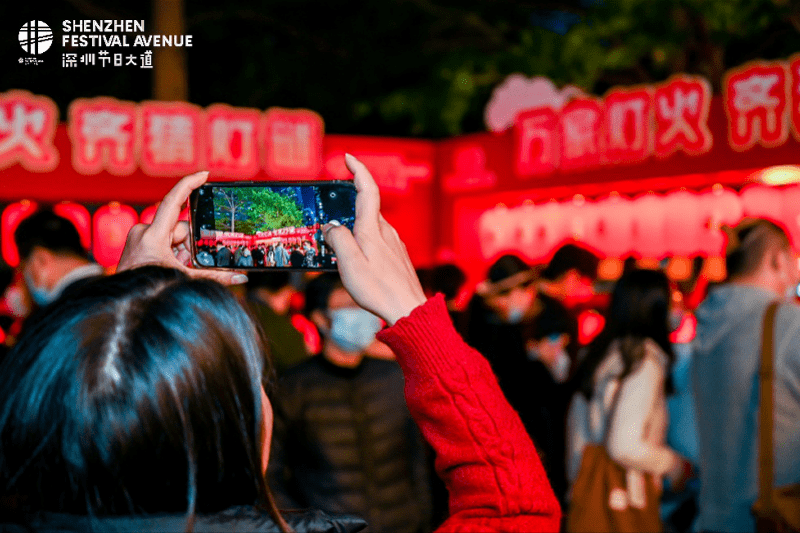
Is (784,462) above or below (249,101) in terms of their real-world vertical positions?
below

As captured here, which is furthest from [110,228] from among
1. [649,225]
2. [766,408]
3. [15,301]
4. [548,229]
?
[766,408]

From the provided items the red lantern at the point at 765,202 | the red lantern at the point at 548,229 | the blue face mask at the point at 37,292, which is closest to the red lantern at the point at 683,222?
the red lantern at the point at 765,202

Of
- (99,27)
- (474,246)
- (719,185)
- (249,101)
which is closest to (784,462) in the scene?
(719,185)

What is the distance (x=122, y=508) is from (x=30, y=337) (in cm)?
25

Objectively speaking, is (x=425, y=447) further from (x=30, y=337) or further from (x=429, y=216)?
(x=429, y=216)

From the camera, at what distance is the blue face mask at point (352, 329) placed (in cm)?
348

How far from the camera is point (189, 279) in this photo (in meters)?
1.11

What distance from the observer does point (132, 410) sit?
3.26 feet

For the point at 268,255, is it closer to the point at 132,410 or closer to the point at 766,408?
the point at 132,410

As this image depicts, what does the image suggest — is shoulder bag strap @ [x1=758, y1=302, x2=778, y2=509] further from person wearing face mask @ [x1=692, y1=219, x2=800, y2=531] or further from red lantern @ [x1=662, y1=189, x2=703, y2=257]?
red lantern @ [x1=662, y1=189, x2=703, y2=257]

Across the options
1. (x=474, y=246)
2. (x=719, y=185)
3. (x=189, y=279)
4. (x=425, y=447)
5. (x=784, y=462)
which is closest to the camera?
(x=189, y=279)

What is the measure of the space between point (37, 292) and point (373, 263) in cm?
342

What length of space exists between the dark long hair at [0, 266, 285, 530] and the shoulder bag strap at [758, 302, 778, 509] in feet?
8.11

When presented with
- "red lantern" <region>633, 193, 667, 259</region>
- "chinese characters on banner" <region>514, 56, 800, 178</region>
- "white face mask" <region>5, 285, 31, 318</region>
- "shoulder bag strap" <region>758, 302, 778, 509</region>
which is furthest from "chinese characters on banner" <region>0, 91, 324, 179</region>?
"shoulder bag strap" <region>758, 302, 778, 509</region>
